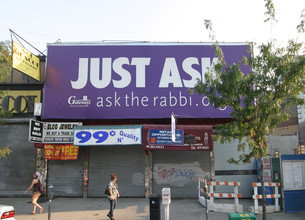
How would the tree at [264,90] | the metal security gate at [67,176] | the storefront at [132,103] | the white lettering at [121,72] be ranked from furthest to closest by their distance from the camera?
the white lettering at [121,72] < the metal security gate at [67,176] < the storefront at [132,103] < the tree at [264,90]

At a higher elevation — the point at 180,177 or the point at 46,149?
the point at 46,149

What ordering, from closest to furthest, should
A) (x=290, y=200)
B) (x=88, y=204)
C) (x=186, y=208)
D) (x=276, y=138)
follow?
(x=290, y=200) < (x=186, y=208) < (x=88, y=204) < (x=276, y=138)

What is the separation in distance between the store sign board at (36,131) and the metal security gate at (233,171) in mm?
9054

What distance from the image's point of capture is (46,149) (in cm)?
1466

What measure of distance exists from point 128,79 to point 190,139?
4.61 metres

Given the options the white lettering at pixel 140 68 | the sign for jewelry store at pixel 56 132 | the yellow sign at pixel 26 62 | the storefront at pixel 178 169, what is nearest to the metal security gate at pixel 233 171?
the storefront at pixel 178 169

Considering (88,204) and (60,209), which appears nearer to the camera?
(60,209)

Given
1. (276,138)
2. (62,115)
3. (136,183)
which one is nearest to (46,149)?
(62,115)

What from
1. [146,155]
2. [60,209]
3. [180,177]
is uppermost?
[146,155]

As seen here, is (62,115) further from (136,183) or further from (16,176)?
(136,183)

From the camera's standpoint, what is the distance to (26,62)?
567 inches

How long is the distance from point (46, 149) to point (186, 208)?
25.4 ft

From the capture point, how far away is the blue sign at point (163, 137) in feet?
44.5

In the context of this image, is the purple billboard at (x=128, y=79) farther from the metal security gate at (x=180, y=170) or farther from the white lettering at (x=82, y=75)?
the metal security gate at (x=180, y=170)
